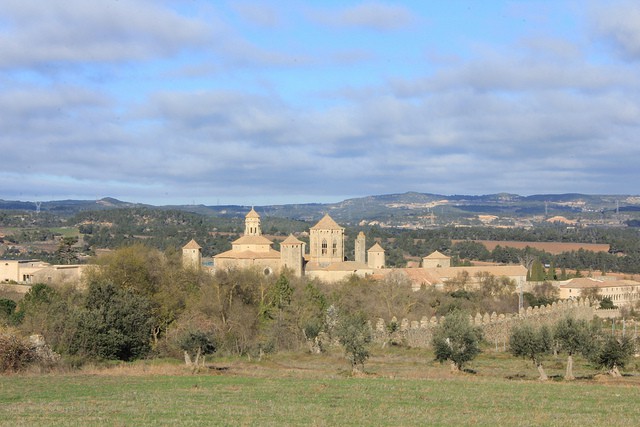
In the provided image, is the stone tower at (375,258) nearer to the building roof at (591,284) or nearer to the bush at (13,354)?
the building roof at (591,284)

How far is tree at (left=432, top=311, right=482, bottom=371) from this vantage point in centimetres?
2680

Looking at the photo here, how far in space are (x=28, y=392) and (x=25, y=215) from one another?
16586 cm

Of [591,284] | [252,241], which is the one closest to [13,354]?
[252,241]

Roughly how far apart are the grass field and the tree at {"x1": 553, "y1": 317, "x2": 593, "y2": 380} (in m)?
1.02

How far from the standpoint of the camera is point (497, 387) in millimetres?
21297

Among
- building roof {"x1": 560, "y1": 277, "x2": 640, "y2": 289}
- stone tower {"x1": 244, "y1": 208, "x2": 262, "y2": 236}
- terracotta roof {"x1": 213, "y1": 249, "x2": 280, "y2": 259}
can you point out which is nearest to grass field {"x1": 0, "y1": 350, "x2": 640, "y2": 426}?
terracotta roof {"x1": 213, "y1": 249, "x2": 280, "y2": 259}

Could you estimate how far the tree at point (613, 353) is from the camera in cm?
2577

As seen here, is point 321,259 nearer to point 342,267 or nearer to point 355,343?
point 342,267

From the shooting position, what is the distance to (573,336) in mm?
26328

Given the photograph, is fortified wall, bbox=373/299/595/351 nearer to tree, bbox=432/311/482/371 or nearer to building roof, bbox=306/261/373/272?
tree, bbox=432/311/482/371

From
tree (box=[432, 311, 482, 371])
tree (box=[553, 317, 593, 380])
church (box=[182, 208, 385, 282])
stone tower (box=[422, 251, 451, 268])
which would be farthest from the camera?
stone tower (box=[422, 251, 451, 268])

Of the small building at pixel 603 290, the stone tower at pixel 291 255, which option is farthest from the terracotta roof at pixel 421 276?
the small building at pixel 603 290

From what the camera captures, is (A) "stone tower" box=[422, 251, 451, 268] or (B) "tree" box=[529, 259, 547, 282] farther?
(A) "stone tower" box=[422, 251, 451, 268]

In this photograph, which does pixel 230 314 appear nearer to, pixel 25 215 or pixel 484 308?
pixel 484 308
